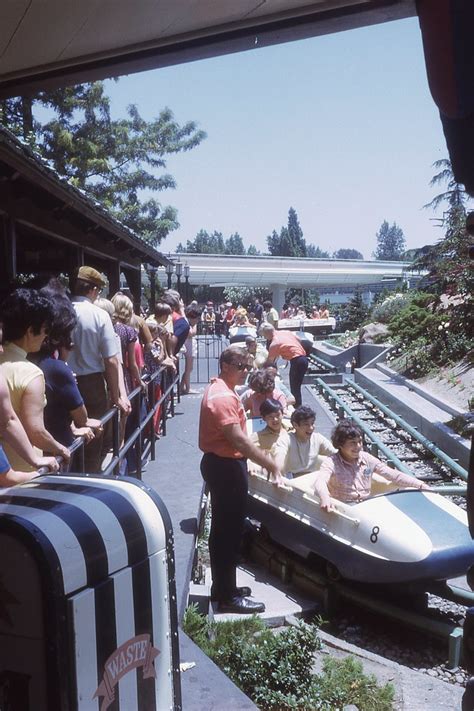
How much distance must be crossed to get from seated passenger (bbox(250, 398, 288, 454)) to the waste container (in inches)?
180

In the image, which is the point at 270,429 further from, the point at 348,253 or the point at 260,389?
the point at 348,253

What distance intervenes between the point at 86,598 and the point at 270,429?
5115 mm

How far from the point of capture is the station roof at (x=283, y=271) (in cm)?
4241

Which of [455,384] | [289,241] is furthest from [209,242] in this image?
[455,384]

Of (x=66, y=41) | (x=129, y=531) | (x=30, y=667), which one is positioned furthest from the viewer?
(x=66, y=41)

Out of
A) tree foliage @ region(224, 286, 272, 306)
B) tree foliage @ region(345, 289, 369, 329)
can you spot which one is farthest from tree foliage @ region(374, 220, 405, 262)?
tree foliage @ region(345, 289, 369, 329)

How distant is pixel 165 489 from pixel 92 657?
4.62 metres

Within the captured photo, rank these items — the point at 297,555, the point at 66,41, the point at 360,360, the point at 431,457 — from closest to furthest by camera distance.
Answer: the point at 66,41 → the point at 297,555 → the point at 431,457 → the point at 360,360

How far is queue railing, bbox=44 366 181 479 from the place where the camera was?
4079 mm

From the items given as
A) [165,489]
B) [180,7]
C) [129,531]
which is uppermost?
[180,7]

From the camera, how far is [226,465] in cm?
504

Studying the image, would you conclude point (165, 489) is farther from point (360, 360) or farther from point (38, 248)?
point (360, 360)

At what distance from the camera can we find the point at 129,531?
2.01m

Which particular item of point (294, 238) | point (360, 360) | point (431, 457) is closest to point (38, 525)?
point (431, 457)
